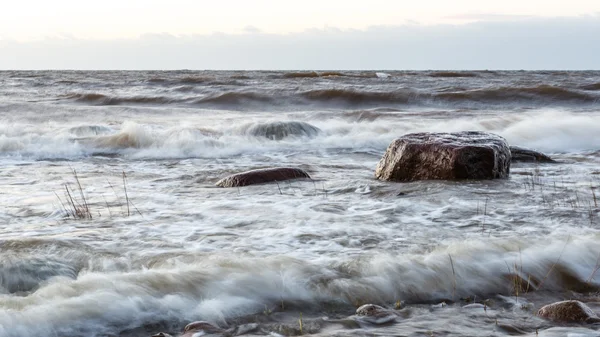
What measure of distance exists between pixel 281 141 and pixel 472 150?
5.43 m

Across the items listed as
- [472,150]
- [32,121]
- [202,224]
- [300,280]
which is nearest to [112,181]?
[202,224]

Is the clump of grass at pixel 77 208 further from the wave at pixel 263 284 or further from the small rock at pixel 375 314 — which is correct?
the small rock at pixel 375 314

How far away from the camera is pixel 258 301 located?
11.6 feet

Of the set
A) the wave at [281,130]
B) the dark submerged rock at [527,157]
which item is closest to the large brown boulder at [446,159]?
the dark submerged rock at [527,157]

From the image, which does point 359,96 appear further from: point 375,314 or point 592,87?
point 375,314

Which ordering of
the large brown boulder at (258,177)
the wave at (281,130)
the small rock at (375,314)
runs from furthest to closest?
1. the wave at (281,130)
2. the large brown boulder at (258,177)
3. the small rock at (375,314)

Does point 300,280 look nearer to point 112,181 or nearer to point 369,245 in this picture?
point 369,245

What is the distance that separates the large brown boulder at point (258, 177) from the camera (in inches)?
275

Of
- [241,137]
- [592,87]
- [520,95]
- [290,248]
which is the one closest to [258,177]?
[290,248]

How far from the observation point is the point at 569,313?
3.18 m

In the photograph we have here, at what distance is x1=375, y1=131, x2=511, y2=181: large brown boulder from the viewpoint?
704 cm

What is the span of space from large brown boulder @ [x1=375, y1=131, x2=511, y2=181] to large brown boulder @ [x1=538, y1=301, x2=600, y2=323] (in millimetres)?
3807

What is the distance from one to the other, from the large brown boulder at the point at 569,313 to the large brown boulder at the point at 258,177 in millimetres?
4075

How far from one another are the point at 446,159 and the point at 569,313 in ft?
13.0
